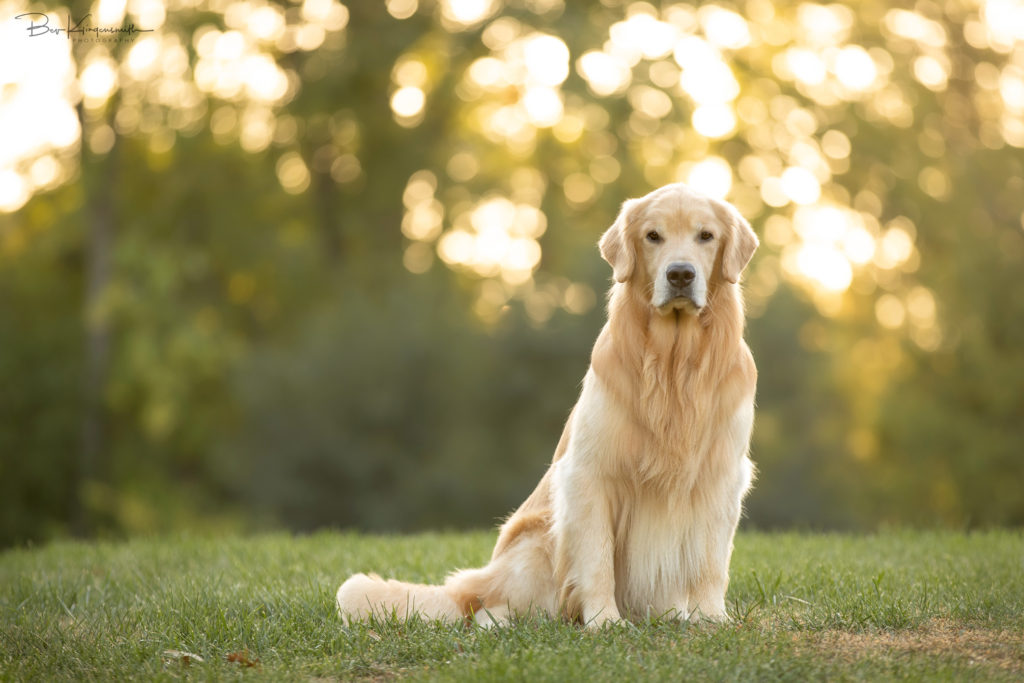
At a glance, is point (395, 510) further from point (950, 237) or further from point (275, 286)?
point (950, 237)

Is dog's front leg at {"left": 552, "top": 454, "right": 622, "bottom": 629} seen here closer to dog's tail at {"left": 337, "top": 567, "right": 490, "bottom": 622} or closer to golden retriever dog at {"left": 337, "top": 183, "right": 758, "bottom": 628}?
golden retriever dog at {"left": 337, "top": 183, "right": 758, "bottom": 628}

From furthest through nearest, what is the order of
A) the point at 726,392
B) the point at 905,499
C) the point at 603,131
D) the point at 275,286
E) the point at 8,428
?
the point at 275,286 < the point at 8,428 < the point at 603,131 < the point at 905,499 < the point at 726,392

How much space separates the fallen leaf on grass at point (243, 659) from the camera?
422cm

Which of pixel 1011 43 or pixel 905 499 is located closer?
pixel 905 499

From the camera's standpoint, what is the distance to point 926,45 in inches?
797

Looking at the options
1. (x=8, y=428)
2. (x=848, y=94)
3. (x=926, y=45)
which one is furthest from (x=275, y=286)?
(x=926, y=45)

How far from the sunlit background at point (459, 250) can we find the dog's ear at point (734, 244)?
12.7 metres

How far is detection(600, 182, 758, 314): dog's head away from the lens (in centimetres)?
468

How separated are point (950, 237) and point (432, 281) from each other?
30.5 feet

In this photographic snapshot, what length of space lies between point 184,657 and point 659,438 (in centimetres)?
220
